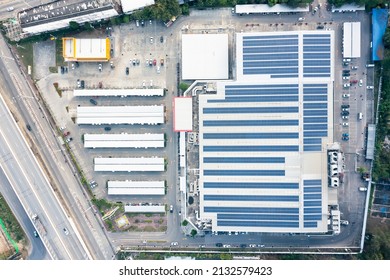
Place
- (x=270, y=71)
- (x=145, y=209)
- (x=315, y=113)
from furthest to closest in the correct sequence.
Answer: (x=145, y=209)
(x=270, y=71)
(x=315, y=113)

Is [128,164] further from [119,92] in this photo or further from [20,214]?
[20,214]

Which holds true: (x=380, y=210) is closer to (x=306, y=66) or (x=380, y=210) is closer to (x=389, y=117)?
(x=389, y=117)

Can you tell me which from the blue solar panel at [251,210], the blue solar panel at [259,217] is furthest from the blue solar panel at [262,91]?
the blue solar panel at [259,217]

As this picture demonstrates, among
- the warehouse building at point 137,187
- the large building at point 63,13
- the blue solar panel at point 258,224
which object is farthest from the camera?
the warehouse building at point 137,187

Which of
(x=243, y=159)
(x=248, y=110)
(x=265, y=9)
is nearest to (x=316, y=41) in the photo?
(x=265, y=9)

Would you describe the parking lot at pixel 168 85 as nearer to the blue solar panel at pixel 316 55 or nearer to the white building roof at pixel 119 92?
the white building roof at pixel 119 92

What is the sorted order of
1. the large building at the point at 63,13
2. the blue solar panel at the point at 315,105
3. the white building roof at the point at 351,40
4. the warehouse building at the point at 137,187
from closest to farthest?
the blue solar panel at the point at 315,105, the large building at the point at 63,13, the white building roof at the point at 351,40, the warehouse building at the point at 137,187

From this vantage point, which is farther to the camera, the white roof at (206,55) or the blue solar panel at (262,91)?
the white roof at (206,55)

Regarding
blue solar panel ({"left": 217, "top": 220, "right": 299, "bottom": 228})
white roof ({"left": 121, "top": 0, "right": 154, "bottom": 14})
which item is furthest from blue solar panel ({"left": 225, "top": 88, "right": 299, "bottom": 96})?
blue solar panel ({"left": 217, "top": 220, "right": 299, "bottom": 228})
